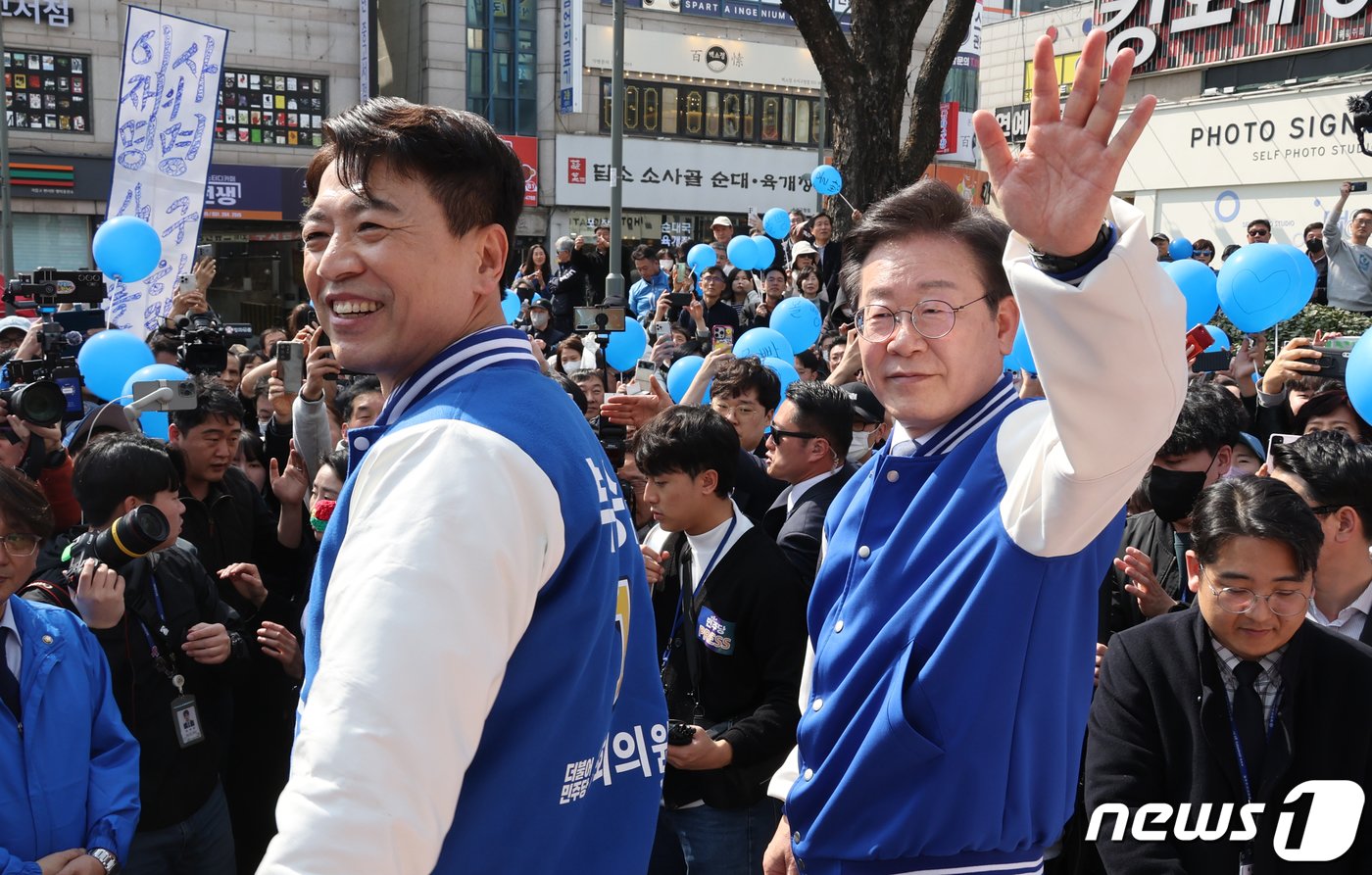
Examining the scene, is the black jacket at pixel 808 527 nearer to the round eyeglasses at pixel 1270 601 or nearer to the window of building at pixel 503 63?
the round eyeglasses at pixel 1270 601

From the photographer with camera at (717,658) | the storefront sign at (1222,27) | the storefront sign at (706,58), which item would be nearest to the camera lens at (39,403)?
the photographer with camera at (717,658)

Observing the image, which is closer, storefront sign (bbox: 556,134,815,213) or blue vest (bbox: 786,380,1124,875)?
blue vest (bbox: 786,380,1124,875)

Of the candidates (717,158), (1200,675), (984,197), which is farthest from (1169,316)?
(717,158)

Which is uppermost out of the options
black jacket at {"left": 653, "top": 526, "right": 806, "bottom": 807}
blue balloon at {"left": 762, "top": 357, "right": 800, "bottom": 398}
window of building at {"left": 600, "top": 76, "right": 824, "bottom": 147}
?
window of building at {"left": 600, "top": 76, "right": 824, "bottom": 147}

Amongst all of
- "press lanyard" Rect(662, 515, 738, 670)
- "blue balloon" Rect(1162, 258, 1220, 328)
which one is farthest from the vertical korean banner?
"blue balloon" Rect(1162, 258, 1220, 328)

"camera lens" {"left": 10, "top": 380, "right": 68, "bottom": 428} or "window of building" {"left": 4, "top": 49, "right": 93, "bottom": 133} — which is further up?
"window of building" {"left": 4, "top": 49, "right": 93, "bottom": 133}

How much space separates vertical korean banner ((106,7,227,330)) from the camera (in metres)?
9.59

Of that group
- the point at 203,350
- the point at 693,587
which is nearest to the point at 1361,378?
the point at 693,587

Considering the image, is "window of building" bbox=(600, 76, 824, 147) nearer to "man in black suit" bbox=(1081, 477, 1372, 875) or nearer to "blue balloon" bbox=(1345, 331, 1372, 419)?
"blue balloon" bbox=(1345, 331, 1372, 419)

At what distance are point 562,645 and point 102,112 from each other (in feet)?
87.7

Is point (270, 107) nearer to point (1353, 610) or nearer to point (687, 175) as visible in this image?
point (687, 175)

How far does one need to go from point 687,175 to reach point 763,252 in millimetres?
18897

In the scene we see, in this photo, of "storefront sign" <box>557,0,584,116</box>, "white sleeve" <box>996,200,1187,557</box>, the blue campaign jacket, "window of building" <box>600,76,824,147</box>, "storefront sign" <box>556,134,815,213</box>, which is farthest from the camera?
"window of building" <box>600,76,824,147</box>

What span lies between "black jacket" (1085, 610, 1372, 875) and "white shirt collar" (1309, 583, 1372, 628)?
21.1 inches
